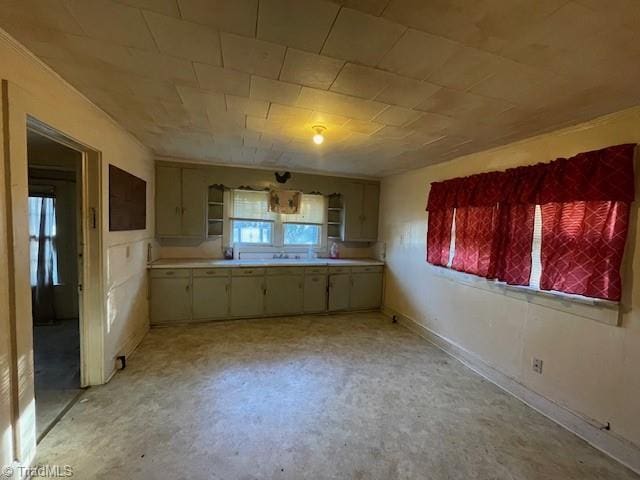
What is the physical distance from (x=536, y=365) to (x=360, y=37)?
9.14ft

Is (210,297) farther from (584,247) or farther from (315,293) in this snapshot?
(584,247)

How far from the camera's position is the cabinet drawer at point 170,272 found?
3752mm

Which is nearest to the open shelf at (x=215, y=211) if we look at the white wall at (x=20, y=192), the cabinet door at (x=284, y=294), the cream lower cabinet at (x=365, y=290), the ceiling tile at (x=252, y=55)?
the cabinet door at (x=284, y=294)

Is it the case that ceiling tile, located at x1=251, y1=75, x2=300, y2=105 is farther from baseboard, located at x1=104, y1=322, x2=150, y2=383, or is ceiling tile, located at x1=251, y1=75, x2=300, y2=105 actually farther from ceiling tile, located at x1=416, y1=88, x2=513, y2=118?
baseboard, located at x1=104, y1=322, x2=150, y2=383

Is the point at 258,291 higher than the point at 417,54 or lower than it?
lower

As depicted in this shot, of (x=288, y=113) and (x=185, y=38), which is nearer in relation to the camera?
(x=185, y=38)

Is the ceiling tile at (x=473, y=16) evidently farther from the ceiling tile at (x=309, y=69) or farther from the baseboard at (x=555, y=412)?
the baseboard at (x=555, y=412)

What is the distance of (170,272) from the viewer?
12.5 feet

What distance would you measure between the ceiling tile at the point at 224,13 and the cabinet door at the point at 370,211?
3.83 meters

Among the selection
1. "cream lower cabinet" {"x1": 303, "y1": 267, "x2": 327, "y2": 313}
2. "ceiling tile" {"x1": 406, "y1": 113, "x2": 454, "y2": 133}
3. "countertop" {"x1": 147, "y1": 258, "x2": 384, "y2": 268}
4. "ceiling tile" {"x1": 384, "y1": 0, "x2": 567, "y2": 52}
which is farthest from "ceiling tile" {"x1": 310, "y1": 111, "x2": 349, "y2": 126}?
"cream lower cabinet" {"x1": 303, "y1": 267, "x2": 327, "y2": 313}

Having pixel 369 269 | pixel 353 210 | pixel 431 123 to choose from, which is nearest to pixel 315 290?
pixel 369 269

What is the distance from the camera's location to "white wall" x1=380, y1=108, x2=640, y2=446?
187cm

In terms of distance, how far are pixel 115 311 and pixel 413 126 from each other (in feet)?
10.3

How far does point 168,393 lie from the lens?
2383 millimetres
